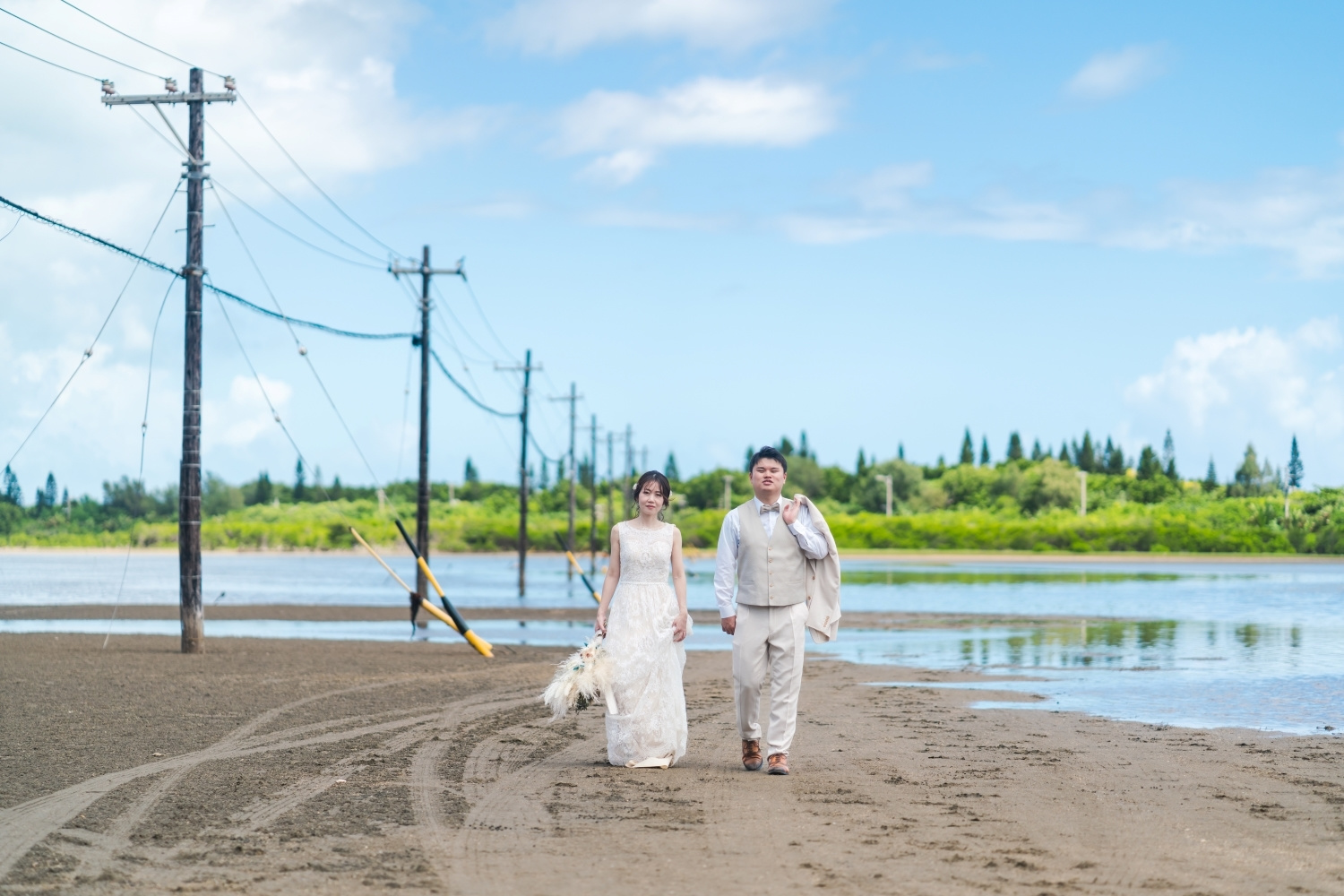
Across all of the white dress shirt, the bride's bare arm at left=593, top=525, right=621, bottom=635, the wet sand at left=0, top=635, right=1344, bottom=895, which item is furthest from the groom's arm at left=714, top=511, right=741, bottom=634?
the wet sand at left=0, top=635, right=1344, bottom=895

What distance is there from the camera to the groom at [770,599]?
9.50 meters

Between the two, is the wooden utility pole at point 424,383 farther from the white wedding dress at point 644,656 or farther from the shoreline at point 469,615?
the white wedding dress at point 644,656

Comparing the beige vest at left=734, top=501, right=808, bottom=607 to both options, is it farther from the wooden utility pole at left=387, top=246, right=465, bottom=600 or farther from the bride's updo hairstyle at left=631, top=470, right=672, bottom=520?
the wooden utility pole at left=387, top=246, right=465, bottom=600

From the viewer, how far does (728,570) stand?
31.9 ft

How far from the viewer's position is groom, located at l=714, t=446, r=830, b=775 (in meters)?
9.50

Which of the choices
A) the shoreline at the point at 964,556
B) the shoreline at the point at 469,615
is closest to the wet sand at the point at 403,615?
the shoreline at the point at 469,615

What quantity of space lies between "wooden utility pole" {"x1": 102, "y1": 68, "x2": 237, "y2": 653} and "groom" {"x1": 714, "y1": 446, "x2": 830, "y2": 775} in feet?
44.0

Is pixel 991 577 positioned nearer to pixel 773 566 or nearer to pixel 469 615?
pixel 469 615

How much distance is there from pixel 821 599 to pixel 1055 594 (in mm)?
37024

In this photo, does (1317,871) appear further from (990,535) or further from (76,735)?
(990,535)

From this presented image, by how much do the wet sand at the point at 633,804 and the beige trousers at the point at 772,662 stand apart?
13.1 inches

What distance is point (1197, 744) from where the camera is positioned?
1128cm

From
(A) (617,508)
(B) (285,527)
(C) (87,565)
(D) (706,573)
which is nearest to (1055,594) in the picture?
(D) (706,573)

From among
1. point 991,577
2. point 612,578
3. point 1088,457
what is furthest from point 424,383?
point 1088,457
